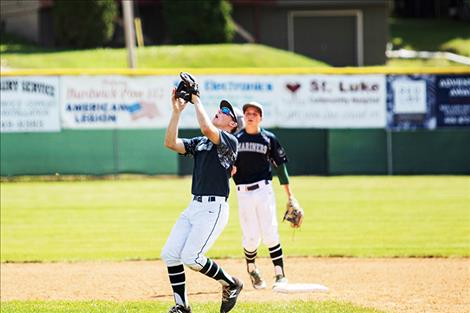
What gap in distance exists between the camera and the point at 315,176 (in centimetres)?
2380

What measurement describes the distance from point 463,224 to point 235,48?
1893 cm

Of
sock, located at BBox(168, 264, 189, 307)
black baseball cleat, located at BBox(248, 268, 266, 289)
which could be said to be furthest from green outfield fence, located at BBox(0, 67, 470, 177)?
sock, located at BBox(168, 264, 189, 307)

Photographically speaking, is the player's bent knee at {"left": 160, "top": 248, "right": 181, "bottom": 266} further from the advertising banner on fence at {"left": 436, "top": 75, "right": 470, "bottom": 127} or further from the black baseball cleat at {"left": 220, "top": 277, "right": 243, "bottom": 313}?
the advertising banner on fence at {"left": 436, "top": 75, "right": 470, "bottom": 127}

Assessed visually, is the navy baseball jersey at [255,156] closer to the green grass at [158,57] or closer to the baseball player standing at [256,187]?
the baseball player standing at [256,187]

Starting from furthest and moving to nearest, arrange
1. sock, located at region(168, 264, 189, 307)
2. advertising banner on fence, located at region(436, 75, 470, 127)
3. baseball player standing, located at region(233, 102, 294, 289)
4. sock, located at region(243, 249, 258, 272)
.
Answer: advertising banner on fence, located at region(436, 75, 470, 127) < sock, located at region(243, 249, 258, 272) < baseball player standing, located at region(233, 102, 294, 289) < sock, located at region(168, 264, 189, 307)

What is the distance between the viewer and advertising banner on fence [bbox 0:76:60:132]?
22.5m

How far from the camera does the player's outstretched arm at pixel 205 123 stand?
8.62m

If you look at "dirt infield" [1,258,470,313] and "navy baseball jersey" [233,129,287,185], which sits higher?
"navy baseball jersey" [233,129,287,185]

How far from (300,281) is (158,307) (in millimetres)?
2692

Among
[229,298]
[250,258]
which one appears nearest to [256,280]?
[250,258]

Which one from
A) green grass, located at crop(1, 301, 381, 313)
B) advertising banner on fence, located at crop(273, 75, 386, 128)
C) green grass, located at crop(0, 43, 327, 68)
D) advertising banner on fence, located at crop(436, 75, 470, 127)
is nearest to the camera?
green grass, located at crop(1, 301, 381, 313)

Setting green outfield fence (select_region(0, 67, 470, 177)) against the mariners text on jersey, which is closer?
the mariners text on jersey

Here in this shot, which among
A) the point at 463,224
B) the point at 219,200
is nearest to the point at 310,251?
the point at 463,224

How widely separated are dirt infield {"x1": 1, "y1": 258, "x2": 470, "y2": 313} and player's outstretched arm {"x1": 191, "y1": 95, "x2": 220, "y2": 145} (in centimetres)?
259
